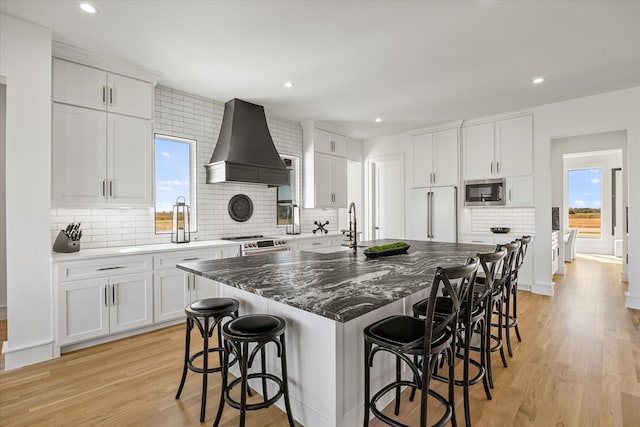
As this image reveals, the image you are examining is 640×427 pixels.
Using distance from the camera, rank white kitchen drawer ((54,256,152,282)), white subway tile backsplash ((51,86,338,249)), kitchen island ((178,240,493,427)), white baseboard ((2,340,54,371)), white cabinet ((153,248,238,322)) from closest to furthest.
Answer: kitchen island ((178,240,493,427)), white baseboard ((2,340,54,371)), white kitchen drawer ((54,256,152,282)), white cabinet ((153,248,238,322)), white subway tile backsplash ((51,86,338,249))

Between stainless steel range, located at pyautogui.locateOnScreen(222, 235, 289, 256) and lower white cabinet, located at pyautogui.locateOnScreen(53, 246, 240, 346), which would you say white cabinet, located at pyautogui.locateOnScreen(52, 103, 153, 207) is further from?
stainless steel range, located at pyautogui.locateOnScreen(222, 235, 289, 256)

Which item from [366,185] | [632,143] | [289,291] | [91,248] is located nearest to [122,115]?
[91,248]

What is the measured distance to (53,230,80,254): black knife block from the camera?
10.1 feet

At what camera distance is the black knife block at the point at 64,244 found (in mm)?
3070

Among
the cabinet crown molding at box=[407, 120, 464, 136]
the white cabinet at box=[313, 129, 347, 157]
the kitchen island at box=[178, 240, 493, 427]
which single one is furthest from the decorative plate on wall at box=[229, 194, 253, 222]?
the cabinet crown molding at box=[407, 120, 464, 136]

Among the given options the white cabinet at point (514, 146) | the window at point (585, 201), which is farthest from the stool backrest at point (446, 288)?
the window at point (585, 201)

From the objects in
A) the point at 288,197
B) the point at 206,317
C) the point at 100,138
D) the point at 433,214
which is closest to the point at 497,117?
the point at 433,214

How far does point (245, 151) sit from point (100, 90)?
68.1 inches

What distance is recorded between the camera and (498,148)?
5270 mm

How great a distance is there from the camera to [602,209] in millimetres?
8398

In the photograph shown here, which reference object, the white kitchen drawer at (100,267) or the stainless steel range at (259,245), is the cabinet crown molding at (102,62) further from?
the stainless steel range at (259,245)

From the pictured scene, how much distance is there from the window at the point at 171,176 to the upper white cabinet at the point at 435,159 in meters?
4.04

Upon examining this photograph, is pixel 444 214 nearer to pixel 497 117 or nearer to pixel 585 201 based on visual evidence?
pixel 497 117

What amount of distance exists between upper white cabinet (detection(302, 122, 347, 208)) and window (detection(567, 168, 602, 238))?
7.17m
